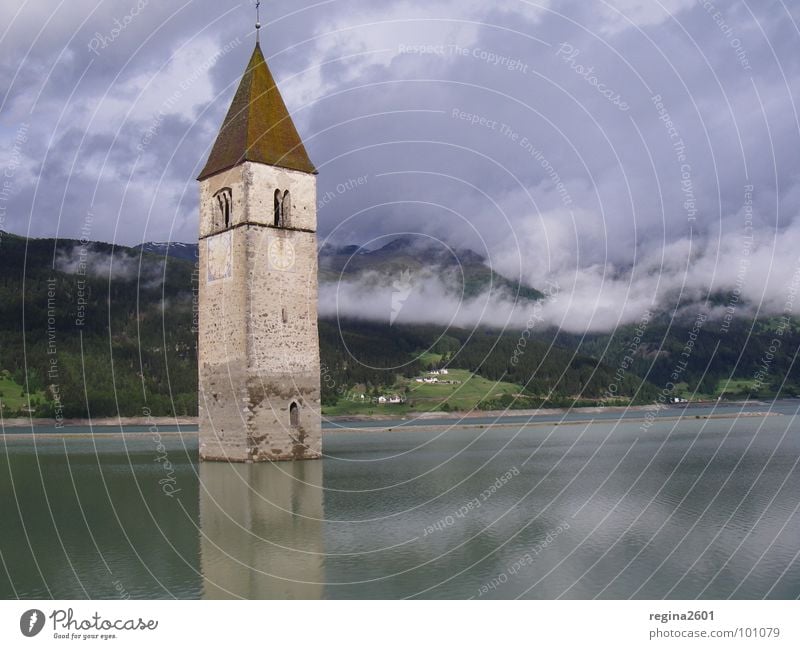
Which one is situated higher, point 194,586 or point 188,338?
point 188,338

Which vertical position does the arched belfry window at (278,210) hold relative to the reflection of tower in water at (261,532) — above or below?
above

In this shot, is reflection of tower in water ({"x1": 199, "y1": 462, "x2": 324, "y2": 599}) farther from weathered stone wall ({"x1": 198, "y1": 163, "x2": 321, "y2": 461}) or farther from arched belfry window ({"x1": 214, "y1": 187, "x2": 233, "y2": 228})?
arched belfry window ({"x1": 214, "y1": 187, "x2": 233, "y2": 228})

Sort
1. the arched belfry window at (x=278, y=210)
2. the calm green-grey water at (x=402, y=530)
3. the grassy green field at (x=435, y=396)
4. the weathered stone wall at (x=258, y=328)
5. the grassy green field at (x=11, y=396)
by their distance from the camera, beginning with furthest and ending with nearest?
the grassy green field at (x=435, y=396)
the grassy green field at (x=11, y=396)
the arched belfry window at (x=278, y=210)
the weathered stone wall at (x=258, y=328)
the calm green-grey water at (x=402, y=530)

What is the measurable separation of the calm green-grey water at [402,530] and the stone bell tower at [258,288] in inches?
65.2

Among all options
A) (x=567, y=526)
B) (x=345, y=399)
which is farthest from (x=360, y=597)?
(x=345, y=399)

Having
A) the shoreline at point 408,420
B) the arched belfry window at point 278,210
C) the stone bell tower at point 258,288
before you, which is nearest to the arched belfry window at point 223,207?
the stone bell tower at point 258,288

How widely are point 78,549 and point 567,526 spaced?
35.4 ft

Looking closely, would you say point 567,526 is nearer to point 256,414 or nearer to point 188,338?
point 256,414

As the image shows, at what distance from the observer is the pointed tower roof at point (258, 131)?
34.6 metres

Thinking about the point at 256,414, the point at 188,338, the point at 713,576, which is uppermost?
the point at 188,338

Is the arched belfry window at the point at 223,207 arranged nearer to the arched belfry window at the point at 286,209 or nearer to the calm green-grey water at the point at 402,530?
the arched belfry window at the point at 286,209

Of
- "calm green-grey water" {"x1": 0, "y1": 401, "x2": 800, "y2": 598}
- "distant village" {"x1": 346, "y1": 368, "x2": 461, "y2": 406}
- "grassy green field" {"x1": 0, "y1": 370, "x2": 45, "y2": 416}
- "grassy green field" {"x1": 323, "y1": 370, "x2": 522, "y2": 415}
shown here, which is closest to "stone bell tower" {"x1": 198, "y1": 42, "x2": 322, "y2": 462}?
"calm green-grey water" {"x1": 0, "y1": 401, "x2": 800, "y2": 598}

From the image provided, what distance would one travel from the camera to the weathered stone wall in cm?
3347

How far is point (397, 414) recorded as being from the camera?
136375 millimetres
